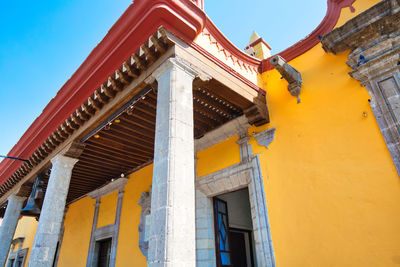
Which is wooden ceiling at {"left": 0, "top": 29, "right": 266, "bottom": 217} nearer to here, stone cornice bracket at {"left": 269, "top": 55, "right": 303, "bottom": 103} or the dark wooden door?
stone cornice bracket at {"left": 269, "top": 55, "right": 303, "bottom": 103}

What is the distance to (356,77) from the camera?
373 cm

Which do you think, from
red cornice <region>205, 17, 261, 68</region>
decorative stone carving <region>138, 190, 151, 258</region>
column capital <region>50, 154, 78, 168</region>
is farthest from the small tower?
column capital <region>50, 154, 78, 168</region>

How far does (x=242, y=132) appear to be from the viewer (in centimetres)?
488

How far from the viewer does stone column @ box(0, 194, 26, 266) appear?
668 centimetres

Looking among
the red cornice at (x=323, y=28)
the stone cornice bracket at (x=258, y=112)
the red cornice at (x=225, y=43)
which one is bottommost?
the stone cornice bracket at (x=258, y=112)

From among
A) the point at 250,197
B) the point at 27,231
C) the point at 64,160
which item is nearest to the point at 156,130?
the point at 250,197

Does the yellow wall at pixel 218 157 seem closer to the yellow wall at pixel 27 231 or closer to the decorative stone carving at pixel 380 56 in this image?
the decorative stone carving at pixel 380 56

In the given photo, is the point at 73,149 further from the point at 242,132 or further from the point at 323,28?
the point at 323,28

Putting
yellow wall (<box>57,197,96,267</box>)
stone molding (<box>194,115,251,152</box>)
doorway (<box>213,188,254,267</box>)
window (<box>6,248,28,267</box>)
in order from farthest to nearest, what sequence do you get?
1. window (<box>6,248,28,267</box>)
2. yellow wall (<box>57,197,96,267</box>)
3. doorway (<box>213,188,254,267</box>)
4. stone molding (<box>194,115,251,152</box>)

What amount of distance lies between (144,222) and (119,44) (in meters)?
4.23

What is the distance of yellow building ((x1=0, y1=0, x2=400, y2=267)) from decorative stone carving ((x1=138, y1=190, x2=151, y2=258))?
0.14 ft

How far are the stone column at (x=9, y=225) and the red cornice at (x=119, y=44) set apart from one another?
267 centimetres

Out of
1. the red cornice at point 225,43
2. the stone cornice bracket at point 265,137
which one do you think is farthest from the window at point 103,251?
the red cornice at point 225,43

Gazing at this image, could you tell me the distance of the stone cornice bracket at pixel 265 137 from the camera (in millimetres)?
4438
